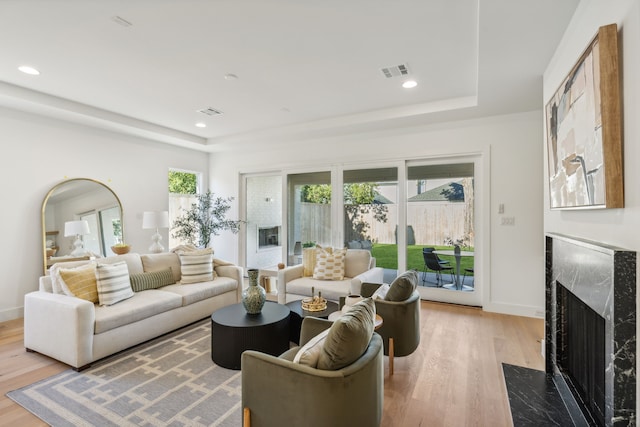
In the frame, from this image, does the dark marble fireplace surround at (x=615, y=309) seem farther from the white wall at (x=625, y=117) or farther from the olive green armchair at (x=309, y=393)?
the olive green armchair at (x=309, y=393)

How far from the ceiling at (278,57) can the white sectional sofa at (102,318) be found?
2053 mm

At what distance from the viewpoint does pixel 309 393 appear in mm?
1458

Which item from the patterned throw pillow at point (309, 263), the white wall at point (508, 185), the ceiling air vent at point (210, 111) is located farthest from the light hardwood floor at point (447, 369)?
the ceiling air vent at point (210, 111)

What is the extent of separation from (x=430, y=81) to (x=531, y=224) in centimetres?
224

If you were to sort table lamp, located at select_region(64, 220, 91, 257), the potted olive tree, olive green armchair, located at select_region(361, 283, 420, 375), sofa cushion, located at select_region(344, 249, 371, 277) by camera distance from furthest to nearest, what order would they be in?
1. the potted olive tree
2. table lamp, located at select_region(64, 220, 91, 257)
3. sofa cushion, located at select_region(344, 249, 371, 277)
4. olive green armchair, located at select_region(361, 283, 420, 375)

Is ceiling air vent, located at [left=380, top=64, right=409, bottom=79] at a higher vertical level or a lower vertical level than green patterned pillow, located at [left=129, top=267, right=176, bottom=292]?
higher

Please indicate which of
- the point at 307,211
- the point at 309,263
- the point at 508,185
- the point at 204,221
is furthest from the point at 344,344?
the point at 204,221

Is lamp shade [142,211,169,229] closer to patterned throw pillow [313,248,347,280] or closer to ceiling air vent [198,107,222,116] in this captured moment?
ceiling air vent [198,107,222,116]

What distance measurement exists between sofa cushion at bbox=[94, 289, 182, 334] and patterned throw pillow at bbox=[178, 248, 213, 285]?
441mm

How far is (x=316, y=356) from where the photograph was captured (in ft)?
5.17

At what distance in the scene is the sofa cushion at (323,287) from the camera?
12.3ft

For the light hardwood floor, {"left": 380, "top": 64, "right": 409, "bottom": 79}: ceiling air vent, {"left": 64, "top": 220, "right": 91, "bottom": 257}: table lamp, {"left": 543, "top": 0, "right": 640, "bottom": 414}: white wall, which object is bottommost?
the light hardwood floor

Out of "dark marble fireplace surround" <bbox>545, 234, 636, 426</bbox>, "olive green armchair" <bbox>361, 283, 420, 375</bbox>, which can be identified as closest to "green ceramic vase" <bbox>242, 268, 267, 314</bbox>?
"olive green armchair" <bbox>361, 283, 420, 375</bbox>

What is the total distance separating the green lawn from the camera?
4508 millimetres
